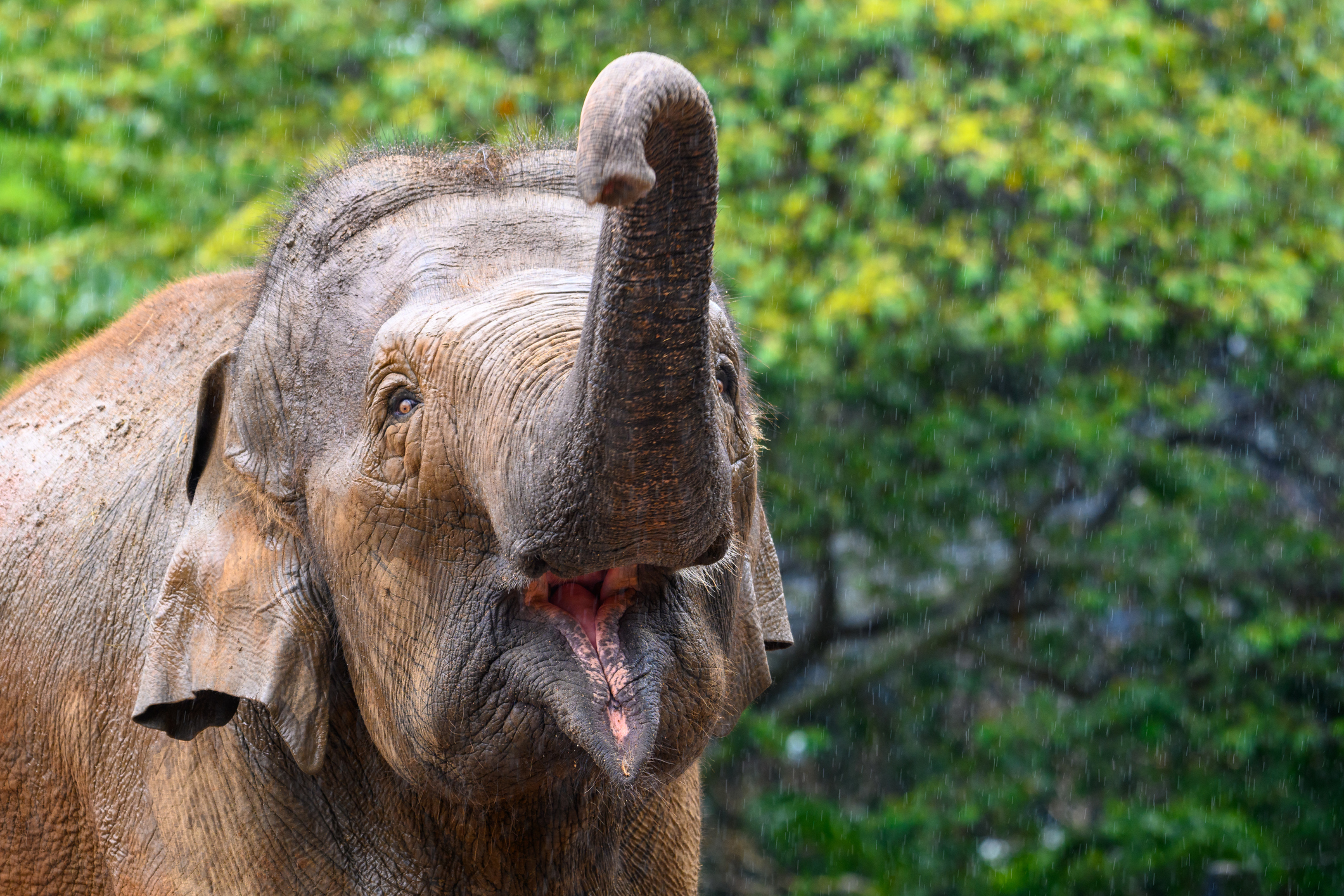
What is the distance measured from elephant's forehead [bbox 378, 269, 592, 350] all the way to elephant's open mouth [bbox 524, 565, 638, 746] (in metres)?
0.25

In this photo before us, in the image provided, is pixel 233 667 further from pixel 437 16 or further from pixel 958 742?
pixel 958 742

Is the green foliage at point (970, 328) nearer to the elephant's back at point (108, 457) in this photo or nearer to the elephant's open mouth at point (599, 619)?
the elephant's back at point (108, 457)

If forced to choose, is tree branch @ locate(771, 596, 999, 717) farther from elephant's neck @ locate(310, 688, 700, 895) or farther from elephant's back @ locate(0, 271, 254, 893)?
elephant's neck @ locate(310, 688, 700, 895)

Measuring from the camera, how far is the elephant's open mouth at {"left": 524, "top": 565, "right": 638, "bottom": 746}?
1.60 meters

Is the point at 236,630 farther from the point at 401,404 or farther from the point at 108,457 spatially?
the point at 108,457

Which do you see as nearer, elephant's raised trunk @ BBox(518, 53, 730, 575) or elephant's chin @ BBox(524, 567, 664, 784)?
elephant's raised trunk @ BBox(518, 53, 730, 575)

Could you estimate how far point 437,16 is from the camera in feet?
19.0

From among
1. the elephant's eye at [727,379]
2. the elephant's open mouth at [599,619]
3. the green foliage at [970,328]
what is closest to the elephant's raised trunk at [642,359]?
the elephant's open mouth at [599,619]

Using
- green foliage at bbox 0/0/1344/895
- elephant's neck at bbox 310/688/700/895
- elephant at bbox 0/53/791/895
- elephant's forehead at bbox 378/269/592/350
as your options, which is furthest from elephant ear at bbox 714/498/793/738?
green foliage at bbox 0/0/1344/895

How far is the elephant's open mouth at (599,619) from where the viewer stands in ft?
5.24

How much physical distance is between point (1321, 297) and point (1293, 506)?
1271 millimetres

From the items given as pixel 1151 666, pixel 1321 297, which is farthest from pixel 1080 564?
pixel 1321 297

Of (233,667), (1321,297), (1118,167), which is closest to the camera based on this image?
(233,667)

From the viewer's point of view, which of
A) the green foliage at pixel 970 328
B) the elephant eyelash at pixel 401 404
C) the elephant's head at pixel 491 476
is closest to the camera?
the elephant's head at pixel 491 476
